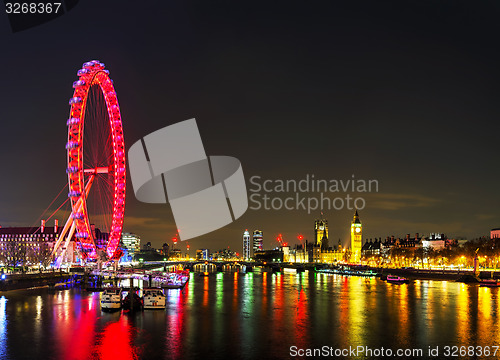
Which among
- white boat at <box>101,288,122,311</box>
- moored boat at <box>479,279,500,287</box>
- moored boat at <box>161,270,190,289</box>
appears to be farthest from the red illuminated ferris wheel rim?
moored boat at <box>479,279,500,287</box>

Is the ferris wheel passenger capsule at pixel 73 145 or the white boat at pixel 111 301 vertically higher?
the ferris wheel passenger capsule at pixel 73 145

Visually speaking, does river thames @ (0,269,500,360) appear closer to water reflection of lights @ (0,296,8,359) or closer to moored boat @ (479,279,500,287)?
water reflection of lights @ (0,296,8,359)

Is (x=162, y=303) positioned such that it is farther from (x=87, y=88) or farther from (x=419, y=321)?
(x=87, y=88)

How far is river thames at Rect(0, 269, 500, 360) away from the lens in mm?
38500

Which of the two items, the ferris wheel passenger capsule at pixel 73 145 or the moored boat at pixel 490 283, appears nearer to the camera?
the ferris wheel passenger capsule at pixel 73 145

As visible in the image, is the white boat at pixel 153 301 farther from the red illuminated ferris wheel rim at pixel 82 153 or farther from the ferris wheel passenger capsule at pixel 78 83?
the ferris wheel passenger capsule at pixel 78 83

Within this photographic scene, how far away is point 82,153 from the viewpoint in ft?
262

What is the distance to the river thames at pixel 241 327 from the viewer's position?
Answer: 126 feet

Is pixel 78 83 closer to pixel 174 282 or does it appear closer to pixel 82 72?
pixel 82 72

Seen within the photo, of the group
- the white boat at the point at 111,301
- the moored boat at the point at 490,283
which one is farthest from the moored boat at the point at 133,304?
the moored boat at the point at 490,283

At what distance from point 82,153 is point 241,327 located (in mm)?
41821

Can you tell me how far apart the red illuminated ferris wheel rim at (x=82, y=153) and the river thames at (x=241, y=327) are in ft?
42.3

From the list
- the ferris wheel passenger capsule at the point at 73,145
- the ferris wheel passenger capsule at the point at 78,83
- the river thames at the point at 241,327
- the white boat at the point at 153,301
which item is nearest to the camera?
the river thames at the point at 241,327

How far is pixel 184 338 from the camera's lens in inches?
1686
